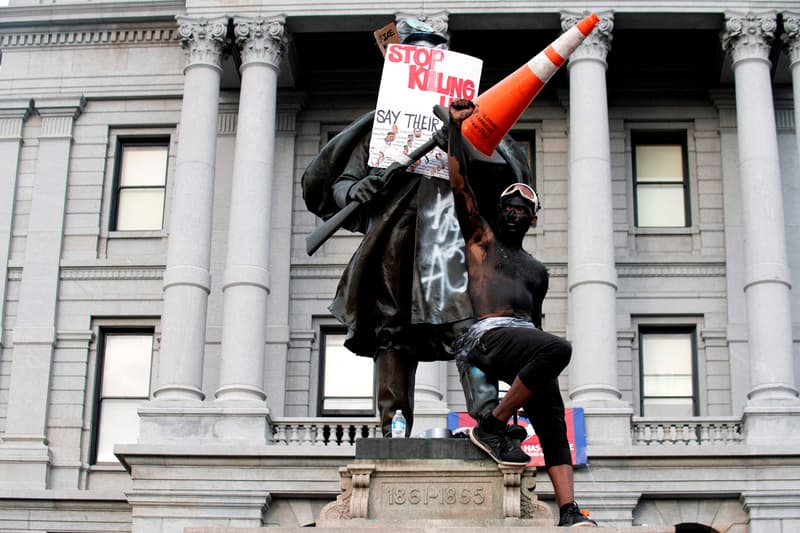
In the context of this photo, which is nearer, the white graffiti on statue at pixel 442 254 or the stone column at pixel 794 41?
the white graffiti on statue at pixel 442 254

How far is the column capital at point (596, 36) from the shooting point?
3073 cm

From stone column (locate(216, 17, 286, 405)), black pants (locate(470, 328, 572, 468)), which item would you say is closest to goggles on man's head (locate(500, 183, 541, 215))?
black pants (locate(470, 328, 572, 468))

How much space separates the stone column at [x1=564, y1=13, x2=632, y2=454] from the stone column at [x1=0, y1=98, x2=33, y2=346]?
11635 mm

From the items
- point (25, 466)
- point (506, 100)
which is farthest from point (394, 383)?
point (25, 466)

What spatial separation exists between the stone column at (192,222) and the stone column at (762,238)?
395 inches

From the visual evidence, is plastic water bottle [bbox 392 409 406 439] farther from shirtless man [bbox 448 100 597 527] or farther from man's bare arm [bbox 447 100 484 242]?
man's bare arm [bbox 447 100 484 242]

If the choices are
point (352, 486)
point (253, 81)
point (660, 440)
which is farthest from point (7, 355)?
point (352, 486)

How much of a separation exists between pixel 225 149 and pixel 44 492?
8.03 m

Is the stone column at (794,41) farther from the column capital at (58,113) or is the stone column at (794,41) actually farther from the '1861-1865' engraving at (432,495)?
the '1861-1865' engraving at (432,495)

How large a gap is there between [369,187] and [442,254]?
0.61 m

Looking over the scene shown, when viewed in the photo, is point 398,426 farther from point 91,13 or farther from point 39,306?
point 91,13

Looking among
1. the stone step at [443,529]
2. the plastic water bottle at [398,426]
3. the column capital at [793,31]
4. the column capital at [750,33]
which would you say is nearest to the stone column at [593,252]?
the column capital at [750,33]

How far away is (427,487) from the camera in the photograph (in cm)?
818

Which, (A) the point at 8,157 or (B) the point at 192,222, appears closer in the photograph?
(B) the point at 192,222
